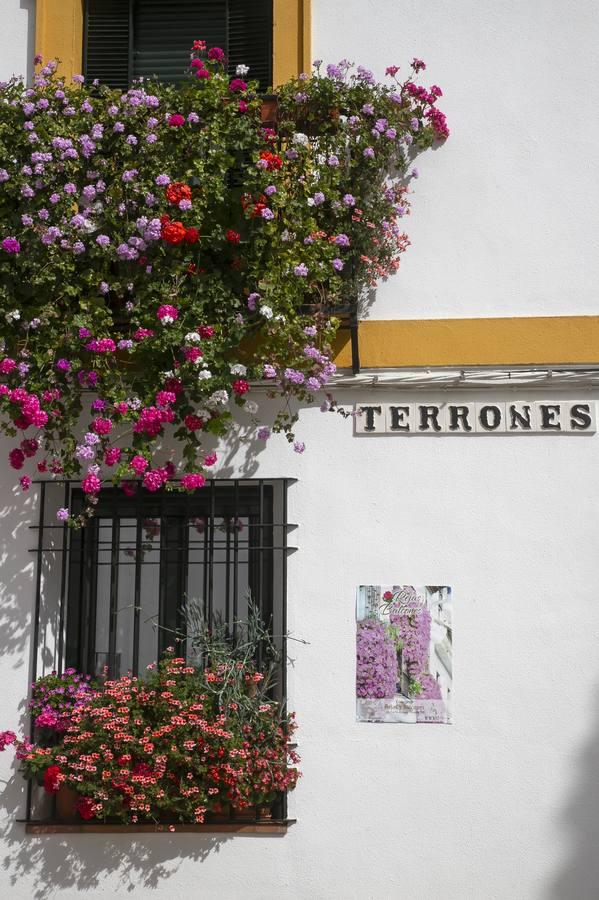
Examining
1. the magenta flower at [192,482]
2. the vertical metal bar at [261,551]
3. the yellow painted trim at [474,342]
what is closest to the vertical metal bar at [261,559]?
the vertical metal bar at [261,551]

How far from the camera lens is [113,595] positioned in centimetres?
689

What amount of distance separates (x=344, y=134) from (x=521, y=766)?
380 centimetres

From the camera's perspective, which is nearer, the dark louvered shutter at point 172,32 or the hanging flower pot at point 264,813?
the hanging flower pot at point 264,813

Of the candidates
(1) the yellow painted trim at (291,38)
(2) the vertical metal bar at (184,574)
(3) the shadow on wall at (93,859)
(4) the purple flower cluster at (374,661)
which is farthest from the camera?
(1) the yellow painted trim at (291,38)

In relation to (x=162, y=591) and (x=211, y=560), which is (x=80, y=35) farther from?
(x=162, y=591)

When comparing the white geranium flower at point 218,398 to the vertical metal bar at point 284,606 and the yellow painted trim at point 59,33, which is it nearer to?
the vertical metal bar at point 284,606

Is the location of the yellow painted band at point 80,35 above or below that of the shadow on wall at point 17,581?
above

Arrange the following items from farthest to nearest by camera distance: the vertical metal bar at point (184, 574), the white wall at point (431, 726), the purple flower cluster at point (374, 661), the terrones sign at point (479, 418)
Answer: the vertical metal bar at point (184, 574)
the terrones sign at point (479, 418)
the purple flower cluster at point (374, 661)
the white wall at point (431, 726)

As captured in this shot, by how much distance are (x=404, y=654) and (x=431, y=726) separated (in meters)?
0.43

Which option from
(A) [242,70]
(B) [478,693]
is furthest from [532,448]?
(A) [242,70]

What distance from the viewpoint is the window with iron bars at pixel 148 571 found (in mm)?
6824

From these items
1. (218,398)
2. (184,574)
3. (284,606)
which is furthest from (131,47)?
(284,606)

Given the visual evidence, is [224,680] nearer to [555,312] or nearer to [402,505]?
[402,505]

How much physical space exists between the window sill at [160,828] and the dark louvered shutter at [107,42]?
15.3ft
